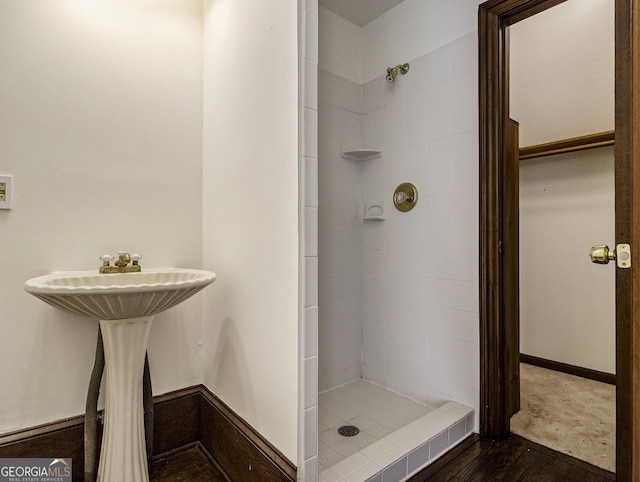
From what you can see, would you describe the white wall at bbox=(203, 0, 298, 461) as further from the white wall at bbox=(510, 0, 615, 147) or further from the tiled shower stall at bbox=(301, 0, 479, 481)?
the white wall at bbox=(510, 0, 615, 147)

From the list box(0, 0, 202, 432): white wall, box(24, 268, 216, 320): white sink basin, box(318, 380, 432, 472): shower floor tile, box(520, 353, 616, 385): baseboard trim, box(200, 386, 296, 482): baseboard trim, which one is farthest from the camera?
box(520, 353, 616, 385): baseboard trim

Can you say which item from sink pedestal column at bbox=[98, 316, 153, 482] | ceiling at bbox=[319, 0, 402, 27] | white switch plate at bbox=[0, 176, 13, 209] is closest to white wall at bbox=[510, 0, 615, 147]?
ceiling at bbox=[319, 0, 402, 27]

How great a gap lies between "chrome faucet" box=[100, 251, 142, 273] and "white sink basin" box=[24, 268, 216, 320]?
0.13 feet

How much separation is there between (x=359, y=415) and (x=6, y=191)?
6.17 ft

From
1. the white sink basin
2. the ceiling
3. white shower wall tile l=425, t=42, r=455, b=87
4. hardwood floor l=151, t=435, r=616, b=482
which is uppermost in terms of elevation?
the ceiling

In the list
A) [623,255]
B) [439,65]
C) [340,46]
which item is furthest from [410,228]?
[340,46]

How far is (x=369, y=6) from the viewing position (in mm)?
2115

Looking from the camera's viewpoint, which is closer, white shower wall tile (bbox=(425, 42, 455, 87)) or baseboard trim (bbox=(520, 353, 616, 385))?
white shower wall tile (bbox=(425, 42, 455, 87))

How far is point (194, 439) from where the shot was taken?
1.57 m

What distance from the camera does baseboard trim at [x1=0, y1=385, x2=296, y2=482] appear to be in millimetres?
1178

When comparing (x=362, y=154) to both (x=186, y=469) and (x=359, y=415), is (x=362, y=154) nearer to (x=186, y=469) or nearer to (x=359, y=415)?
(x=359, y=415)

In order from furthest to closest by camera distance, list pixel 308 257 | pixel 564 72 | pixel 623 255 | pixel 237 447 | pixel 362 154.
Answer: pixel 564 72, pixel 362 154, pixel 237 447, pixel 308 257, pixel 623 255

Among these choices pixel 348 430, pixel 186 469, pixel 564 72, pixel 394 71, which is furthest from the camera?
pixel 564 72

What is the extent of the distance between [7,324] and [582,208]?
3318 millimetres
